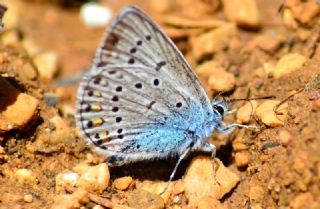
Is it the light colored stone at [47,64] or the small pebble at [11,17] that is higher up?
the small pebble at [11,17]

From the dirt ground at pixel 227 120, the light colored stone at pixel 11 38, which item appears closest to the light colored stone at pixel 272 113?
the dirt ground at pixel 227 120

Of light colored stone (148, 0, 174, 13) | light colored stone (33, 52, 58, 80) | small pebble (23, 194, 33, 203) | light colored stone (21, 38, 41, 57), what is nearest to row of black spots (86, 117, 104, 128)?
small pebble (23, 194, 33, 203)

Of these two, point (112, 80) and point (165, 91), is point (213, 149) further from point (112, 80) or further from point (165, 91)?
point (112, 80)

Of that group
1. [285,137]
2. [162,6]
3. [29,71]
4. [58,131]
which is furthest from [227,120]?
[162,6]

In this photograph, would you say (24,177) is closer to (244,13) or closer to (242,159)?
(242,159)

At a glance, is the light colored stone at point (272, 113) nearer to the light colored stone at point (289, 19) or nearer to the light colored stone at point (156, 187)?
the light colored stone at point (156, 187)

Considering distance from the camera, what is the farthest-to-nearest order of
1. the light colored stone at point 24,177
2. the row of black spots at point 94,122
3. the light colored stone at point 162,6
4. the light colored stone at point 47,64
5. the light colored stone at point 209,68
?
the light colored stone at point 162,6, the light colored stone at point 47,64, the light colored stone at point 209,68, the row of black spots at point 94,122, the light colored stone at point 24,177

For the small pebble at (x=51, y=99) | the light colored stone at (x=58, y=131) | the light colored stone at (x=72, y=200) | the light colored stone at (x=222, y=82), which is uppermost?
the light colored stone at (x=222, y=82)

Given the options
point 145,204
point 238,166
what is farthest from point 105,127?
point 238,166
